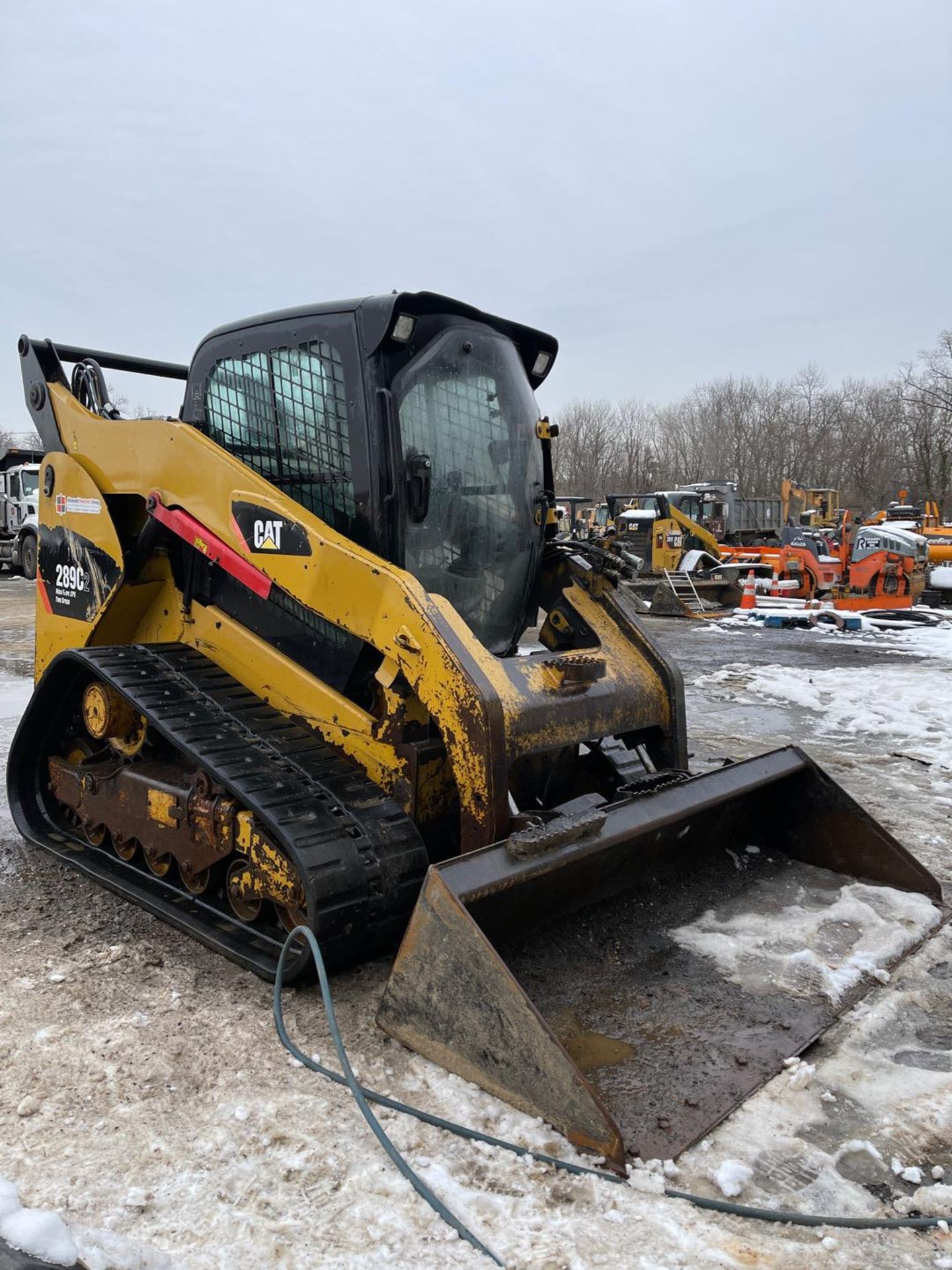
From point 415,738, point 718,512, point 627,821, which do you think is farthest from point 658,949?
point 718,512

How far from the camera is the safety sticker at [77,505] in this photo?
4262 mm

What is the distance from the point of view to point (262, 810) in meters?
3.01

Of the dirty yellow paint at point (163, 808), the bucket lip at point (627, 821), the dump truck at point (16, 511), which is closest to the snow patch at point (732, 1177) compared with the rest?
the bucket lip at point (627, 821)

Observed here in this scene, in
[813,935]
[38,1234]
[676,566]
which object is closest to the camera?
[38,1234]

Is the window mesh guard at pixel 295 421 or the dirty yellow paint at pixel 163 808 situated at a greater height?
the window mesh guard at pixel 295 421

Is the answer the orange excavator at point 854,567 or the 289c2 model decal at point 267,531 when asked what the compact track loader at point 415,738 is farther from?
the orange excavator at point 854,567

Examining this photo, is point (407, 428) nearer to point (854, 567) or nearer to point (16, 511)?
point (854, 567)

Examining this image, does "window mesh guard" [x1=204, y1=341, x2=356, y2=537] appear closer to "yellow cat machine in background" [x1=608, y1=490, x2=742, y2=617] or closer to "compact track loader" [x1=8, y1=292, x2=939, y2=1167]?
"compact track loader" [x1=8, y1=292, x2=939, y2=1167]

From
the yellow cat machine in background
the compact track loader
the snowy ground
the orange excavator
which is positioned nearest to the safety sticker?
the compact track loader

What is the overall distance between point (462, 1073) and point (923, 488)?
4788 cm

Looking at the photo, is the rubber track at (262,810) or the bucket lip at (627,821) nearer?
the bucket lip at (627,821)

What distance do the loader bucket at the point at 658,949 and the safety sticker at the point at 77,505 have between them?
252 cm

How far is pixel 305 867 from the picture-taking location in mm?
2871

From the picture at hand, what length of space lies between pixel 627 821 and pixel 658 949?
1.54 ft
